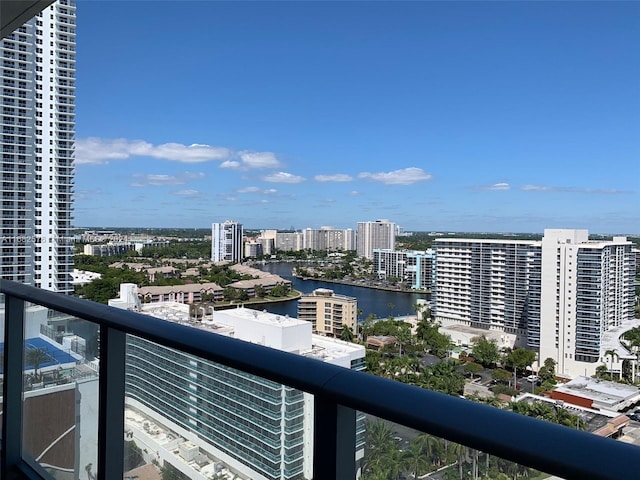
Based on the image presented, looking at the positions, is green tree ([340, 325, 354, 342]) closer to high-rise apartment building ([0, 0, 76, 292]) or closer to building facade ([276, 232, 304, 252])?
high-rise apartment building ([0, 0, 76, 292])

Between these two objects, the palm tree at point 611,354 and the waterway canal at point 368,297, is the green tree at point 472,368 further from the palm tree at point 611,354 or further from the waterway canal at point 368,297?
the waterway canal at point 368,297

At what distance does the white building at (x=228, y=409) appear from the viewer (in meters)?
0.70

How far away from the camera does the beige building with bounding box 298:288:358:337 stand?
838cm

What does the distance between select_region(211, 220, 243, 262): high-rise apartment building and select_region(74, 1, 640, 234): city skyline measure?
1060 mm

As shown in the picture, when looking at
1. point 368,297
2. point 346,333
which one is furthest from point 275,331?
point 368,297

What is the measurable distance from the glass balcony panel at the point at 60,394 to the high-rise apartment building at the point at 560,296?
7.27 meters

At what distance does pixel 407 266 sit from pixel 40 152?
9.68m

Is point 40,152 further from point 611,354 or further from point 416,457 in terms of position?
point 416,457

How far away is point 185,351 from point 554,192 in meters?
21.3

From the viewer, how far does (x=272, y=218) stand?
21.3m

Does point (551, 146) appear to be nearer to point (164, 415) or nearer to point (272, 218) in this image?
point (272, 218)

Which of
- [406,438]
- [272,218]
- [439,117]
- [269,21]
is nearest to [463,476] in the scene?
[406,438]

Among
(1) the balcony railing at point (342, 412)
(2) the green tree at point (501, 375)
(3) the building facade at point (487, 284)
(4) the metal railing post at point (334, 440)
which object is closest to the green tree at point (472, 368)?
(2) the green tree at point (501, 375)

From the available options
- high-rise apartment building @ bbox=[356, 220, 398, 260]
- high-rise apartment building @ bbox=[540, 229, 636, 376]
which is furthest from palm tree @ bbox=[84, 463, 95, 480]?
high-rise apartment building @ bbox=[356, 220, 398, 260]
